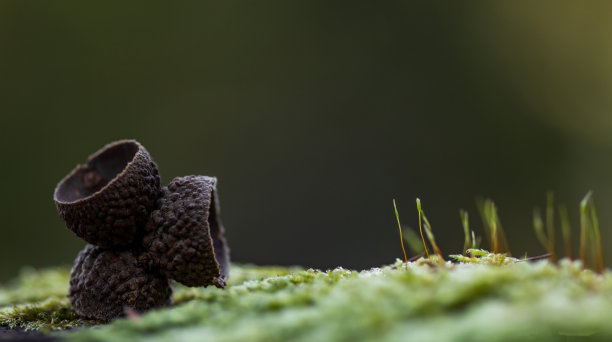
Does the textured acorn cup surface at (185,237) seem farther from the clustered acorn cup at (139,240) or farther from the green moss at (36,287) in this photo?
the green moss at (36,287)

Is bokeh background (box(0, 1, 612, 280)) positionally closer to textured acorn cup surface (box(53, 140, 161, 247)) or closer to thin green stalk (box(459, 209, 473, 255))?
thin green stalk (box(459, 209, 473, 255))

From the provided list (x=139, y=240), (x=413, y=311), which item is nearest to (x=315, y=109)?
(x=139, y=240)

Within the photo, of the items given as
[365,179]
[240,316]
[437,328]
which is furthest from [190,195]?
[365,179]

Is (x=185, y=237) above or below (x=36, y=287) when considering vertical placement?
above

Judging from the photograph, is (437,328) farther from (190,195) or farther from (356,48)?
(356,48)

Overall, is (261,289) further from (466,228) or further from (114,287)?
(466,228)

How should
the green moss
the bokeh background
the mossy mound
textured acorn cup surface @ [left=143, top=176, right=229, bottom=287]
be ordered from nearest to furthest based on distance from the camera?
the mossy mound → textured acorn cup surface @ [left=143, top=176, right=229, bottom=287] → the green moss → the bokeh background

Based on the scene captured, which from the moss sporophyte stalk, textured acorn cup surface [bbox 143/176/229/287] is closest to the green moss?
the moss sporophyte stalk
